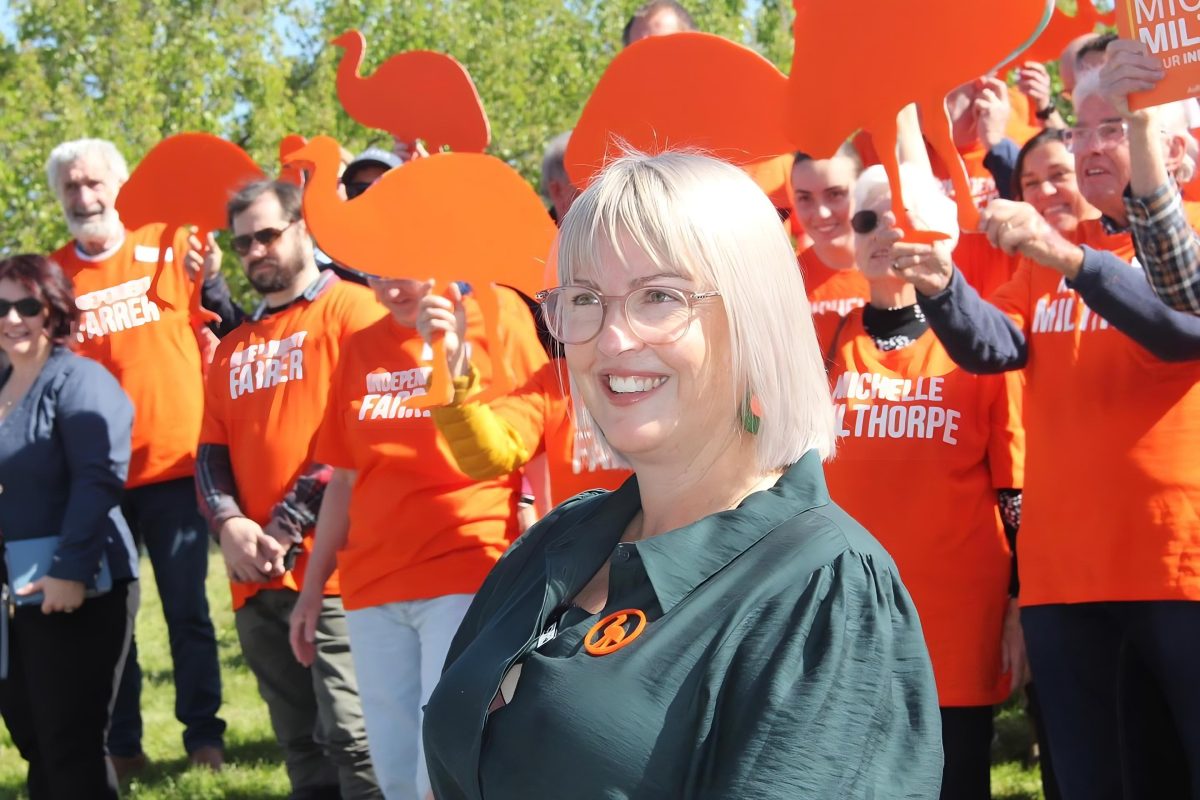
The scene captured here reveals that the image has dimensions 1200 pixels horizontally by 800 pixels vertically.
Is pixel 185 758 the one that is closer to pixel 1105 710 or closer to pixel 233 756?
pixel 233 756

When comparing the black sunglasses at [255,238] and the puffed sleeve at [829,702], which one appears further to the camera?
the black sunglasses at [255,238]

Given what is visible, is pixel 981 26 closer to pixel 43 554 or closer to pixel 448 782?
pixel 448 782

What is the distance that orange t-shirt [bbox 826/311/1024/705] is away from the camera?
11.3 ft

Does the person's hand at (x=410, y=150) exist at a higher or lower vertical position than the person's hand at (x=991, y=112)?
higher

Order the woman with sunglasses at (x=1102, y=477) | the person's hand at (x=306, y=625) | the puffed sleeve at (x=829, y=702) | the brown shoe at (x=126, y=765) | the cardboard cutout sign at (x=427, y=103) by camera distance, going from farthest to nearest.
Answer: the brown shoe at (x=126, y=765)
the person's hand at (x=306, y=625)
the cardboard cutout sign at (x=427, y=103)
the woman with sunglasses at (x=1102, y=477)
the puffed sleeve at (x=829, y=702)

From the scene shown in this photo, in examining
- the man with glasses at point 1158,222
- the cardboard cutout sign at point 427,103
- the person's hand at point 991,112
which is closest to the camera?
the man with glasses at point 1158,222

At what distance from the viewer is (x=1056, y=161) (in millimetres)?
3758

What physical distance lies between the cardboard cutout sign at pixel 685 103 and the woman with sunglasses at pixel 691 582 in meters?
1.22

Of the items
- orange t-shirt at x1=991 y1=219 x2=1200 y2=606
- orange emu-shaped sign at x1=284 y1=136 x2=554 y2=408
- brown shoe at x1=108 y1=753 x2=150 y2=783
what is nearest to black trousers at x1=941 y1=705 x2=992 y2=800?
orange t-shirt at x1=991 y1=219 x2=1200 y2=606

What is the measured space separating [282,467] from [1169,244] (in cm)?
273

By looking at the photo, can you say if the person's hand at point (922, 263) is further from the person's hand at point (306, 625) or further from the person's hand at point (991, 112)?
the person's hand at point (306, 625)

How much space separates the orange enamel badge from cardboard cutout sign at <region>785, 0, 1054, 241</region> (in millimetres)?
1343

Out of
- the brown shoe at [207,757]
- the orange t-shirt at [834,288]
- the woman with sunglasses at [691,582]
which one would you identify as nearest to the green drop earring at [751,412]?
the woman with sunglasses at [691,582]

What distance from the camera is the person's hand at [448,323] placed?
11.6ft
